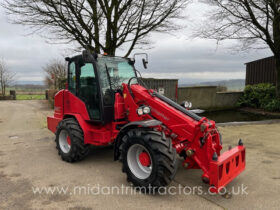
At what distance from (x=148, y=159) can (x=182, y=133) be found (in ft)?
2.20

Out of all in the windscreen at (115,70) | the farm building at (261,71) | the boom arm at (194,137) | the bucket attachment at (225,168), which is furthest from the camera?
the farm building at (261,71)

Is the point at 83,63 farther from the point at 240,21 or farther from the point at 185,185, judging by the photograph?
the point at 240,21

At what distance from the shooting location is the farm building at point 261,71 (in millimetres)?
15103

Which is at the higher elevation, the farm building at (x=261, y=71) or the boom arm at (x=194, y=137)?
the farm building at (x=261, y=71)

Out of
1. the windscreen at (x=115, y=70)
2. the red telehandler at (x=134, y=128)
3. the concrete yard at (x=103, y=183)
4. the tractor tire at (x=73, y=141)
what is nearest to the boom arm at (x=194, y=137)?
the red telehandler at (x=134, y=128)

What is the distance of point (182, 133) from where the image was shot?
11.3 ft

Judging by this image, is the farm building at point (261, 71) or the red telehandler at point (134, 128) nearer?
the red telehandler at point (134, 128)

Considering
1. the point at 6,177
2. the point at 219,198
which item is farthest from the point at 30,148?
the point at 219,198

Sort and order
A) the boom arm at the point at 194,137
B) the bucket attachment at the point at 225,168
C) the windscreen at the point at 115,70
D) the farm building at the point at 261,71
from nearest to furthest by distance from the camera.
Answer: the bucket attachment at the point at 225,168
the boom arm at the point at 194,137
the windscreen at the point at 115,70
the farm building at the point at 261,71

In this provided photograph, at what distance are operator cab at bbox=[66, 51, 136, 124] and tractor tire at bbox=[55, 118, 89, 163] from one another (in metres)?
0.40

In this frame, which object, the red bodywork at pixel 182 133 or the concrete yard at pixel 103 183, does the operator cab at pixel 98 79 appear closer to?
the red bodywork at pixel 182 133

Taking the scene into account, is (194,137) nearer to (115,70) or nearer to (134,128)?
(134,128)

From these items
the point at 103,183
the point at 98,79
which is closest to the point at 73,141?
the point at 103,183

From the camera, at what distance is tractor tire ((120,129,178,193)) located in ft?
9.83
